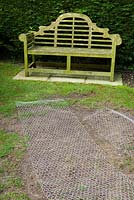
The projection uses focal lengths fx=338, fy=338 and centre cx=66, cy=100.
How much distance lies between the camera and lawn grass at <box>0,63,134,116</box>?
4.66m

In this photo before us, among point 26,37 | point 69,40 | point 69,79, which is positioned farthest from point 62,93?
point 69,40

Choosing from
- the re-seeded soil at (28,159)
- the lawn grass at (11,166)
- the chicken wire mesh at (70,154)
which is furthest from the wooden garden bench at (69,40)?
the lawn grass at (11,166)

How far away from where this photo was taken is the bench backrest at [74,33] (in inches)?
242

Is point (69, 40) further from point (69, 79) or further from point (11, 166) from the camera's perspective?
Result: point (11, 166)

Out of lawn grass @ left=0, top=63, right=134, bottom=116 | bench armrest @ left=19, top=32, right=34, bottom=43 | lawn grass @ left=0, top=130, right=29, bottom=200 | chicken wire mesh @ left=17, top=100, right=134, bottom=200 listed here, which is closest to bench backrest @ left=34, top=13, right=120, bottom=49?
bench armrest @ left=19, top=32, right=34, bottom=43

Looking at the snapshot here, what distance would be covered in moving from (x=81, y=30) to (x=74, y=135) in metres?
3.08

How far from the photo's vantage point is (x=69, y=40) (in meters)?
6.44

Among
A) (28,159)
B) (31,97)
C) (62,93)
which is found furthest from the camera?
(62,93)

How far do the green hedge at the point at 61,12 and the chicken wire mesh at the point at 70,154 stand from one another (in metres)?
2.42

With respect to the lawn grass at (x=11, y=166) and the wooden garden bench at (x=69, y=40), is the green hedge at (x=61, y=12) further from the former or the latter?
the lawn grass at (x=11, y=166)

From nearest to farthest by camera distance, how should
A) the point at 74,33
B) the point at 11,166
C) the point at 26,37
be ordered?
the point at 11,166 < the point at 26,37 < the point at 74,33

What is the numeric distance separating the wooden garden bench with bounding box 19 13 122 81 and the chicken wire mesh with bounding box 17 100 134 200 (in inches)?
61.4

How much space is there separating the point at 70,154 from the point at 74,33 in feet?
12.1

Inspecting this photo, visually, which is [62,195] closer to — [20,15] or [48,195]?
[48,195]
